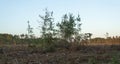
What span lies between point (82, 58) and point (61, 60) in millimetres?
1426

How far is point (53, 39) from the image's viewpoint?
23.7m

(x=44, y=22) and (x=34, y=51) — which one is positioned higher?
(x=44, y=22)

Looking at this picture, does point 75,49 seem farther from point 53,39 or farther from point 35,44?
point 35,44

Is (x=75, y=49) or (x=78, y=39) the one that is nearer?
(x=75, y=49)

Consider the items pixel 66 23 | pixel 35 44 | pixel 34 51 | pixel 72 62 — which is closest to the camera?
pixel 72 62

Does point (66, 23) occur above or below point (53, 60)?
above

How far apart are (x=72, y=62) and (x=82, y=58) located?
1.87 meters

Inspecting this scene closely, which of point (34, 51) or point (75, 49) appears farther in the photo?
point (75, 49)

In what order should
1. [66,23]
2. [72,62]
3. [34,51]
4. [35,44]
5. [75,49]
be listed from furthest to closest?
[35,44] < [66,23] < [75,49] < [34,51] < [72,62]

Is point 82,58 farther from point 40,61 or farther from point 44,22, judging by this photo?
point 44,22

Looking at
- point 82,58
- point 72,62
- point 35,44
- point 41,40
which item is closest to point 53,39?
point 41,40

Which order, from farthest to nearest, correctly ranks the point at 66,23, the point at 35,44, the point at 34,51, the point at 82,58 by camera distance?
the point at 35,44 < the point at 66,23 < the point at 34,51 < the point at 82,58

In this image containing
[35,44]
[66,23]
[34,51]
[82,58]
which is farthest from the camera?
[35,44]

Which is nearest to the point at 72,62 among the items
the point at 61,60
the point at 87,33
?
the point at 61,60
